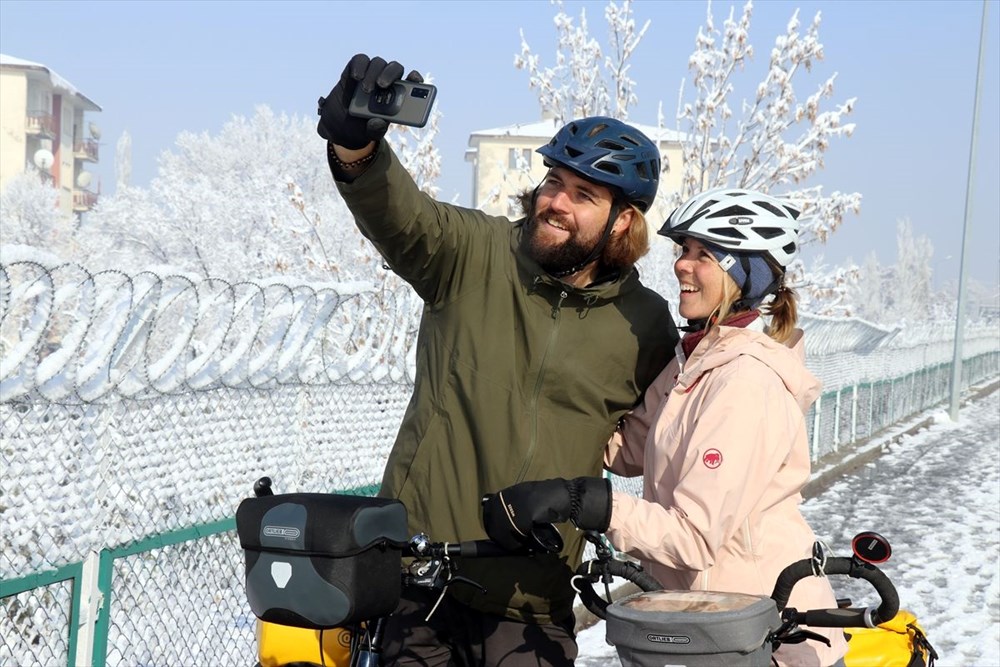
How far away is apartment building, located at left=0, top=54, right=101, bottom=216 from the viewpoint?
76.4 metres

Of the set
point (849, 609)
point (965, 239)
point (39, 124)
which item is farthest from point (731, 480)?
point (39, 124)

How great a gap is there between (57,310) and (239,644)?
202 centimetres

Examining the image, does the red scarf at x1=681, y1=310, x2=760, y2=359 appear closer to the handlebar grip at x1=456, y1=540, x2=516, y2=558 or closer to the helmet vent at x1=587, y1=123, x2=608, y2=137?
the helmet vent at x1=587, y1=123, x2=608, y2=137

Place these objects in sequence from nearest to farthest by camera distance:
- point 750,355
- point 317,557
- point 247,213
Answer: point 317,557, point 750,355, point 247,213

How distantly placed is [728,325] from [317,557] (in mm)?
1230

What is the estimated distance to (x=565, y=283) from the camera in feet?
10.9

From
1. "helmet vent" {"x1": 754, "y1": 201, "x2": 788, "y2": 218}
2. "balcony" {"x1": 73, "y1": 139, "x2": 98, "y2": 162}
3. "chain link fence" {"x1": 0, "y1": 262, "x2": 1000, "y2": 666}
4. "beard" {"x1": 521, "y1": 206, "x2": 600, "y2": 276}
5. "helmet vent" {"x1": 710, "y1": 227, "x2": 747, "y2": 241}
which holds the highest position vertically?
"balcony" {"x1": 73, "y1": 139, "x2": 98, "y2": 162}

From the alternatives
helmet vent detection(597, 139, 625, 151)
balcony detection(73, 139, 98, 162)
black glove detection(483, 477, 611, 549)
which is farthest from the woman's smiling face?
balcony detection(73, 139, 98, 162)

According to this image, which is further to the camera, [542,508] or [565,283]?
[565,283]

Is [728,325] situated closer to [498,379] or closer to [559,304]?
[559,304]

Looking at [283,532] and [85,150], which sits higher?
[85,150]

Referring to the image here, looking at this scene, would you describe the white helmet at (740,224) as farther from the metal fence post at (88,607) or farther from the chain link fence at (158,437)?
the metal fence post at (88,607)

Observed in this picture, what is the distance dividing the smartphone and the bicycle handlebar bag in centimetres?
78

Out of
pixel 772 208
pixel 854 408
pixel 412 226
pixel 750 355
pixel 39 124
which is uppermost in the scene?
pixel 39 124
